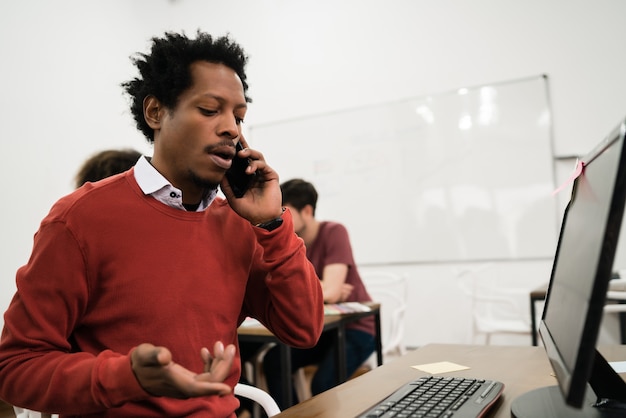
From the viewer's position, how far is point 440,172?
12.8 ft

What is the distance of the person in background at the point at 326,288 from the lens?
226cm

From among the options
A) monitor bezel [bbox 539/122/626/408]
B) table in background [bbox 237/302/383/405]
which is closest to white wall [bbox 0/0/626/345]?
table in background [bbox 237/302/383/405]

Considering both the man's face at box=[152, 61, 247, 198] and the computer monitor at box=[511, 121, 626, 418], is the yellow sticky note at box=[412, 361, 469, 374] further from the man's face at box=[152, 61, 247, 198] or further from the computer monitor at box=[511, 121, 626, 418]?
the man's face at box=[152, 61, 247, 198]

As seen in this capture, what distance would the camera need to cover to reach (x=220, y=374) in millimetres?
610

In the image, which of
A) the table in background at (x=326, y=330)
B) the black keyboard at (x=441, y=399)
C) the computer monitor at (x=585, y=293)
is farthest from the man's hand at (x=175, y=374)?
the table in background at (x=326, y=330)

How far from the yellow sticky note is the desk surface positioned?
2cm

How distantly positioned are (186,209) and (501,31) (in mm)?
3403

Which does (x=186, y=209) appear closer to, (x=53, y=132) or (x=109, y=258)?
(x=109, y=258)

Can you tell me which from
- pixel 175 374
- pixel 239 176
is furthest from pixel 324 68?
pixel 175 374

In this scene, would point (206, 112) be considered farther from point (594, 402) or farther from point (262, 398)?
point (594, 402)

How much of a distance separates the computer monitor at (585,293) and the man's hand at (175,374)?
1.21 feet

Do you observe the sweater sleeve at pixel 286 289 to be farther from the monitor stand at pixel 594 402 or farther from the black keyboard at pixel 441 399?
the monitor stand at pixel 594 402

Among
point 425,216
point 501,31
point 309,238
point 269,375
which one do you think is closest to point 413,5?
point 501,31

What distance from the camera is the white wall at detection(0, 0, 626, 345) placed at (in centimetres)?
332
